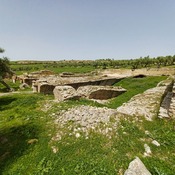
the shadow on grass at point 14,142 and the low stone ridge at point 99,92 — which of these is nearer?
the shadow on grass at point 14,142

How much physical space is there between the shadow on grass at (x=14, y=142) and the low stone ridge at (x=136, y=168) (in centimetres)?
405

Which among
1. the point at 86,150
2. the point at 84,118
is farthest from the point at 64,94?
the point at 86,150

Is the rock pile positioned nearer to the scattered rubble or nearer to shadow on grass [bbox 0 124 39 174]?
the scattered rubble

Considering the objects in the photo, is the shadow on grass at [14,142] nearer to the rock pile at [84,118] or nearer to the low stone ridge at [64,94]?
the rock pile at [84,118]

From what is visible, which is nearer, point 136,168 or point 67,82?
point 136,168

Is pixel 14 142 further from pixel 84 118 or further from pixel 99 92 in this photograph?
pixel 99 92

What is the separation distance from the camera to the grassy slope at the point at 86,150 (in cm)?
535

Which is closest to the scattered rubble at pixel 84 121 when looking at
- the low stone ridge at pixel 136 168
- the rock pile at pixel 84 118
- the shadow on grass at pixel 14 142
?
the rock pile at pixel 84 118

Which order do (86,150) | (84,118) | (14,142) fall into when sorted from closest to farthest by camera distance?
(86,150), (14,142), (84,118)

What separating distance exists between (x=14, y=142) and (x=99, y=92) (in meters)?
11.4

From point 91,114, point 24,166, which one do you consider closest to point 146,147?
point 91,114

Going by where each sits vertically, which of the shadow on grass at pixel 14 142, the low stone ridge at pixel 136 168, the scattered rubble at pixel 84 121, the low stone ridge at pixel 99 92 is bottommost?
the low stone ridge at pixel 99 92

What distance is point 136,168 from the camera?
16.3 feet

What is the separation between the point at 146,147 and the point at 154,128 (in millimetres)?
1481
